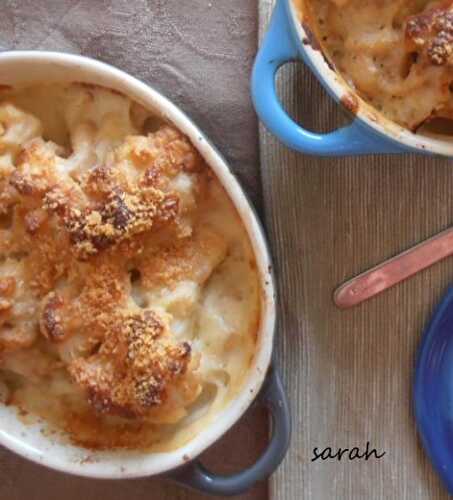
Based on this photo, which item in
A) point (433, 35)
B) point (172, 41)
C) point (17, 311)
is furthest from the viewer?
point (172, 41)

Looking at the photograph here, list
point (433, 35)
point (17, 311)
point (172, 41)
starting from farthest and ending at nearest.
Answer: point (172, 41) < point (17, 311) < point (433, 35)

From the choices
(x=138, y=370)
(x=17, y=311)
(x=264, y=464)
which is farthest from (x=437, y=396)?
(x=17, y=311)

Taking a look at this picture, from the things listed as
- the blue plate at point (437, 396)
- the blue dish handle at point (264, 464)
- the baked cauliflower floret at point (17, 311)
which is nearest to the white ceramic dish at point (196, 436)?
the blue dish handle at point (264, 464)

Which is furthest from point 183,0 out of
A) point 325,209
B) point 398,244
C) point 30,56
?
point 398,244

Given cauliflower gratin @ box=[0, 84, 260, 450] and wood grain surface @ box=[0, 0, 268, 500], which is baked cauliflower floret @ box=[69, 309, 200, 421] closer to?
cauliflower gratin @ box=[0, 84, 260, 450]

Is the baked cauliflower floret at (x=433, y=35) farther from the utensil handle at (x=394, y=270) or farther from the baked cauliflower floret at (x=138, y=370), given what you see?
the baked cauliflower floret at (x=138, y=370)

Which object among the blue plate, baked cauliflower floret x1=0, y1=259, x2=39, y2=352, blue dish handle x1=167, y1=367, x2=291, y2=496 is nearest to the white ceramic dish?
blue dish handle x1=167, y1=367, x2=291, y2=496

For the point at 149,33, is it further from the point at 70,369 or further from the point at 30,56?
the point at 70,369

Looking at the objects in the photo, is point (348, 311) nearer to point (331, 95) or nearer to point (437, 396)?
point (437, 396)
